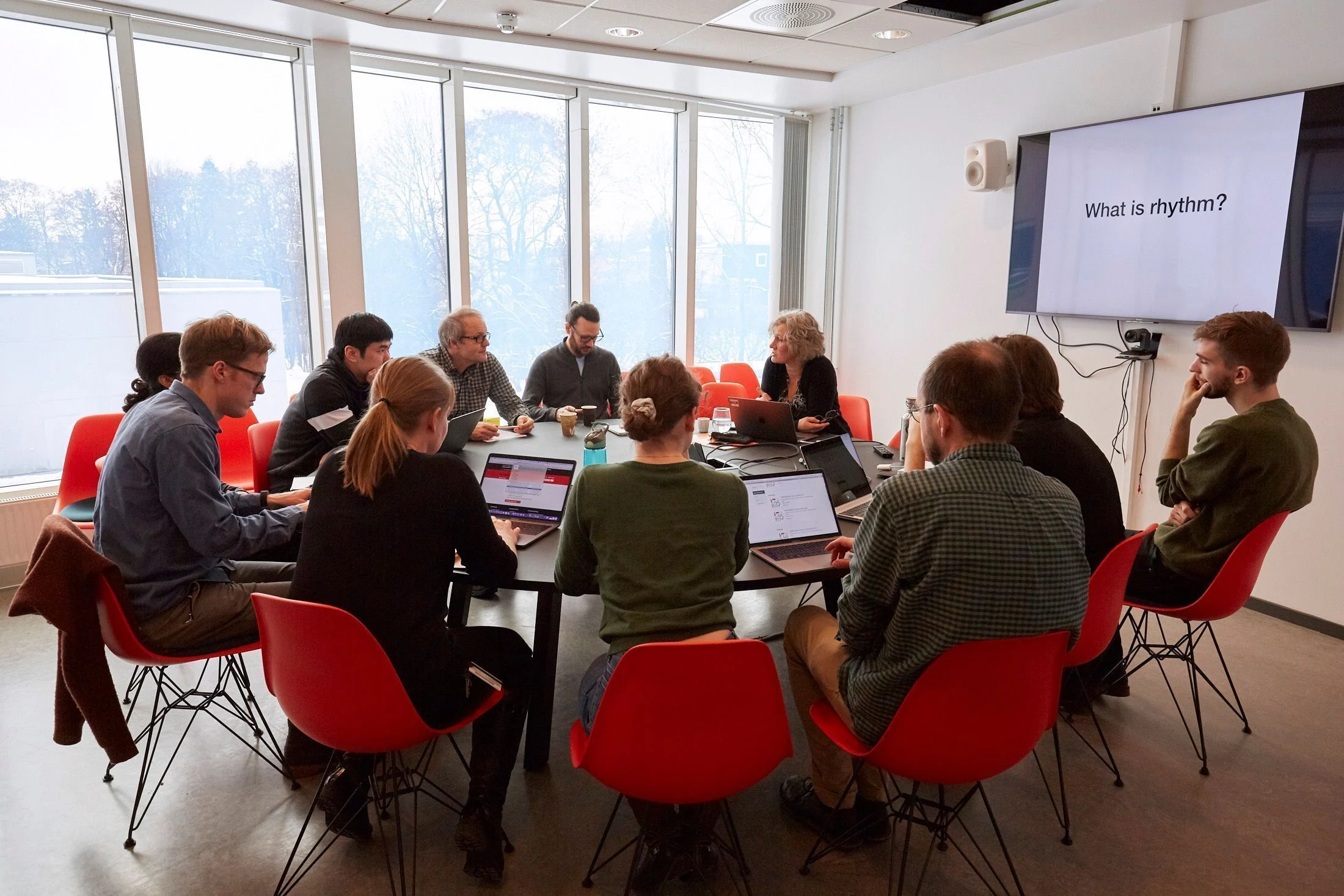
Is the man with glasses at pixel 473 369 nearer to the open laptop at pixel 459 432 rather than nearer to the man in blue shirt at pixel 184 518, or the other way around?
the open laptop at pixel 459 432

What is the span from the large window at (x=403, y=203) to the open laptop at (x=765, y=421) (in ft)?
8.69

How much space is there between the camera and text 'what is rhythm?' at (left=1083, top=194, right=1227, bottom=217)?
417cm

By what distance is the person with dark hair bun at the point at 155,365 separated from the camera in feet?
10.1

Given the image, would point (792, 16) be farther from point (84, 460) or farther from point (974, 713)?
point (84, 460)

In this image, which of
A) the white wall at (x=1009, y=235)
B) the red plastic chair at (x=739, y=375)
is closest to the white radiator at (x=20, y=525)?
the red plastic chair at (x=739, y=375)

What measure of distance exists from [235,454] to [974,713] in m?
3.65

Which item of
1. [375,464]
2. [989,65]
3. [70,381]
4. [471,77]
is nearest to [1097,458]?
[375,464]

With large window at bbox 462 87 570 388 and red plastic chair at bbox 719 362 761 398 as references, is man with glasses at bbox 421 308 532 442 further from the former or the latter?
red plastic chair at bbox 719 362 761 398

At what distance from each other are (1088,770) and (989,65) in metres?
4.27

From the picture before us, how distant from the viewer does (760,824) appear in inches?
97.7

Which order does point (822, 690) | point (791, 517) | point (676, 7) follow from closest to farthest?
point (822, 690) → point (791, 517) → point (676, 7)

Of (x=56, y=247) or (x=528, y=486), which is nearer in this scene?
(x=528, y=486)

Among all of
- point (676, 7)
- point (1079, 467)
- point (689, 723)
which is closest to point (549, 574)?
point (689, 723)

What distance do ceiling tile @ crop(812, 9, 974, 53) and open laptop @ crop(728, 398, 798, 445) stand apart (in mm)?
2221
